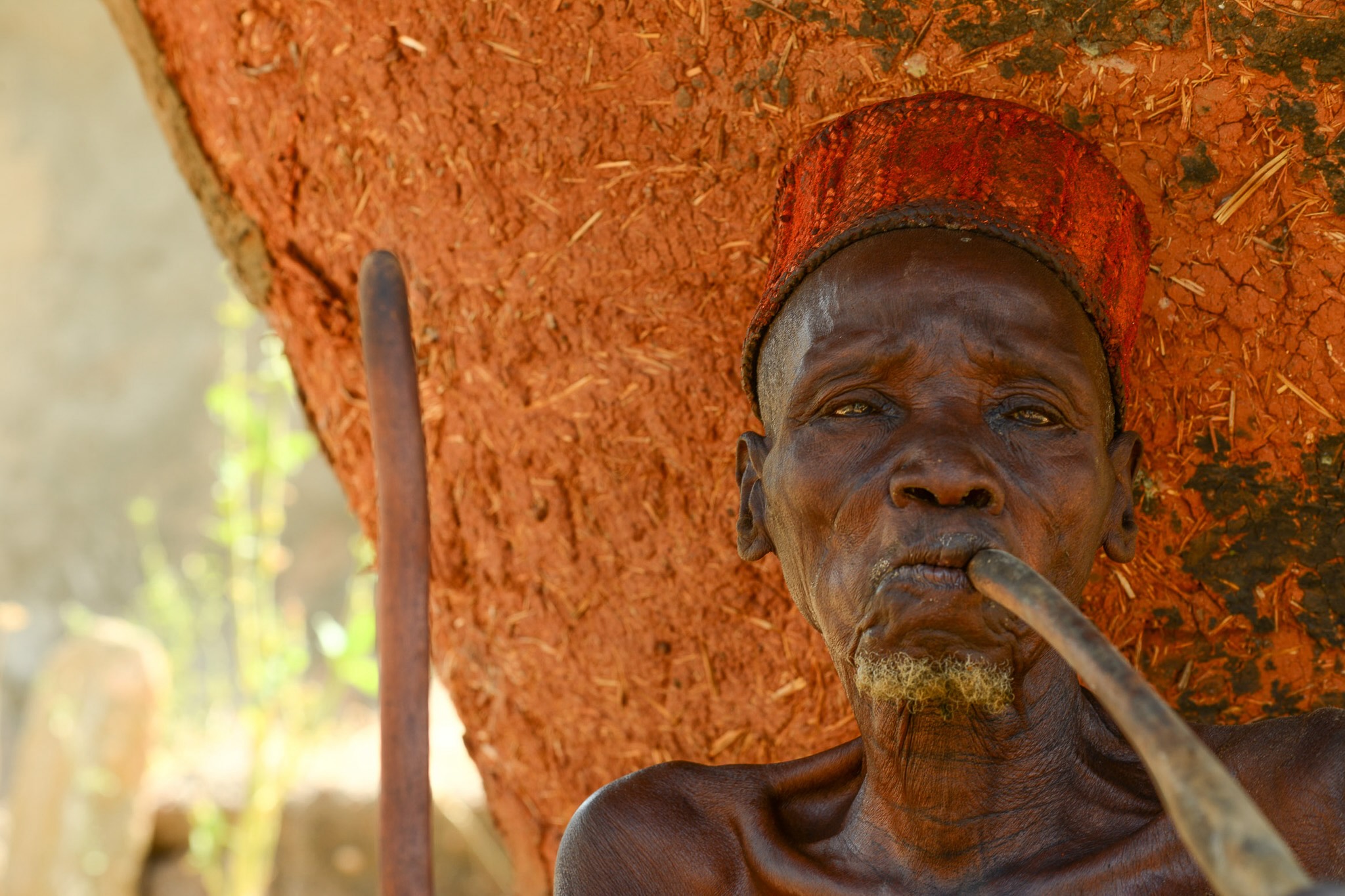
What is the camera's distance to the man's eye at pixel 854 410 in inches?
71.0

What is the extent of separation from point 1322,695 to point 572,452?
1.23 meters

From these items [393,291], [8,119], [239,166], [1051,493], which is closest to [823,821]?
[1051,493]

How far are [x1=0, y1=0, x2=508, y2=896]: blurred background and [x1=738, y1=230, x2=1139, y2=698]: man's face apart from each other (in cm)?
385

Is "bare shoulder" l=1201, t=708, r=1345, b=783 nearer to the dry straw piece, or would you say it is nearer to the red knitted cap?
the red knitted cap

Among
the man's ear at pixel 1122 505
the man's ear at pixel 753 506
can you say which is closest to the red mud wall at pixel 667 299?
the man's ear at pixel 1122 505

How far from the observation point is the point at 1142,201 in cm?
206

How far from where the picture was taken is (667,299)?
2396 mm

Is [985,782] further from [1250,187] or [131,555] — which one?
[131,555]

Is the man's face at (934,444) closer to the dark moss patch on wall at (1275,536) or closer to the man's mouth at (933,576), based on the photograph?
the man's mouth at (933,576)

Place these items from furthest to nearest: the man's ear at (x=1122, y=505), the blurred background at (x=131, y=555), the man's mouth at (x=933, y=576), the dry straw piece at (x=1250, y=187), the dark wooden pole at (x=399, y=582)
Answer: the blurred background at (x=131, y=555)
the dry straw piece at (x=1250, y=187)
the man's ear at (x=1122, y=505)
the man's mouth at (x=933, y=576)
the dark wooden pole at (x=399, y=582)

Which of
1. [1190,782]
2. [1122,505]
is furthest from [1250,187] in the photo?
[1190,782]

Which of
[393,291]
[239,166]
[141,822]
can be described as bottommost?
[141,822]

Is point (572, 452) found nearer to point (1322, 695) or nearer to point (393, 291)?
point (393, 291)

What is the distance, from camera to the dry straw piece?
200 cm
